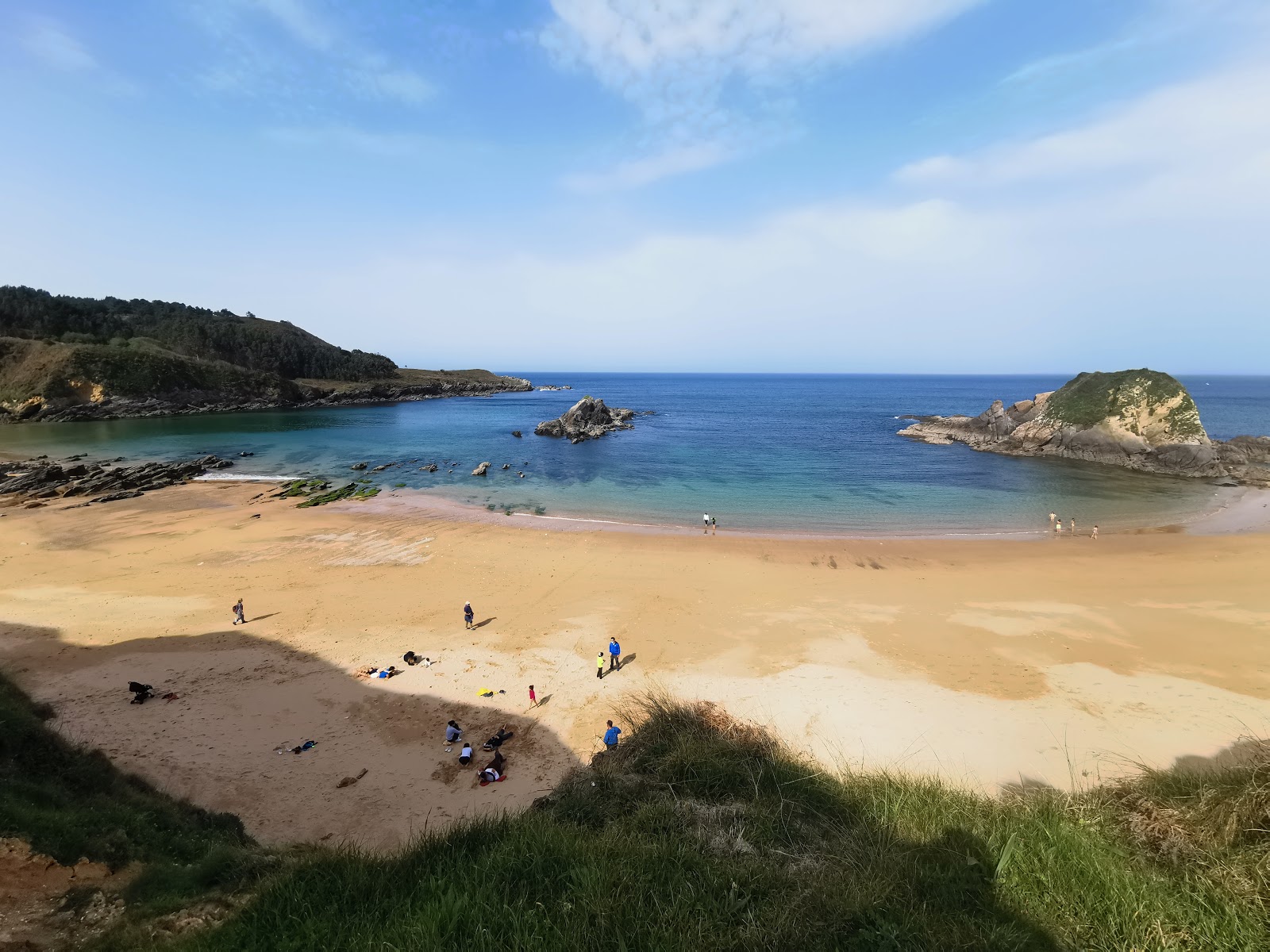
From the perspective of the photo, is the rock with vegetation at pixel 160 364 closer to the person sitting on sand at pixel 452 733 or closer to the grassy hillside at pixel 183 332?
the grassy hillside at pixel 183 332

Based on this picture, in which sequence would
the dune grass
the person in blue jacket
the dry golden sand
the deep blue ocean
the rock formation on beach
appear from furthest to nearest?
the rock formation on beach → the deep blue ocean → the dry golden sand → the person in blue jacket → the dune grass

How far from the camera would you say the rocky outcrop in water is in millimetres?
37000

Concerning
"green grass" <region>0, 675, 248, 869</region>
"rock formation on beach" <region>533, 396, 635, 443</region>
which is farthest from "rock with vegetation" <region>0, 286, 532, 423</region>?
"green grass" <region>0, 675, 248, 869</region>

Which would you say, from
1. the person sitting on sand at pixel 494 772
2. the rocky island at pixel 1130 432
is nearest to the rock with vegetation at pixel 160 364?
the person sitting on sand at pixel 494 772

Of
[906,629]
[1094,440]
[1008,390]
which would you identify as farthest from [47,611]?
[1008,390]

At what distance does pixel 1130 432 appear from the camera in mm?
48875

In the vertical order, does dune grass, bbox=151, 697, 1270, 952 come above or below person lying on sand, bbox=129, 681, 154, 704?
above

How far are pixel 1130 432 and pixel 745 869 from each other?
61.4 meters

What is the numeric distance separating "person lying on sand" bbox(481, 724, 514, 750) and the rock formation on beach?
53.4m

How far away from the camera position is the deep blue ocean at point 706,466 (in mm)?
34594

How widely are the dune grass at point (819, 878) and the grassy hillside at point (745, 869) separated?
2cm

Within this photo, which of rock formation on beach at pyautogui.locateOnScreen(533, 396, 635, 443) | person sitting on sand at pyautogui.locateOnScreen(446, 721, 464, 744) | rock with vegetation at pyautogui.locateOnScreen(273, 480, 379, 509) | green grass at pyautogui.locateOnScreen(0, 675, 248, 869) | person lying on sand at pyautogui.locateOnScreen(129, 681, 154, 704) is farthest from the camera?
rock formation on beach at pyautogui.locateOnScreen(533, 396, 635, 443)

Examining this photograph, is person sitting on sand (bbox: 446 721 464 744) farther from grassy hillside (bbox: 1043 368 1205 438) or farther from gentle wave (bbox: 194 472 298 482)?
grassy hillside (bbox: 1043 368 1205 438)

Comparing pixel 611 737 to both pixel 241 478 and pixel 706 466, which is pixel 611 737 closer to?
pixel 706 466
